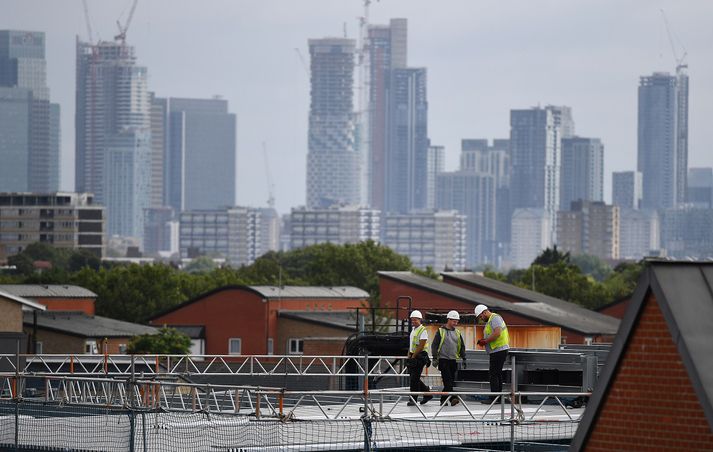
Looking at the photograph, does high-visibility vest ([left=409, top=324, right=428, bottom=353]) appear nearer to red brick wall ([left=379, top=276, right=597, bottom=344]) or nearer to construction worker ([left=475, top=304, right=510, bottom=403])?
construction worker ([left=475, top=304, right=510, bottom=403])

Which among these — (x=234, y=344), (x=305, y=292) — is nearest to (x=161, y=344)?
(x=234, y=344)

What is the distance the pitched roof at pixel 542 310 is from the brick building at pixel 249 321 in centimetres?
535

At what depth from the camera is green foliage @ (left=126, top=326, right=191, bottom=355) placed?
257ft

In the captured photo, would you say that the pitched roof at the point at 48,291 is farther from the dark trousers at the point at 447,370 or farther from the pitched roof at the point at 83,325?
the dark trousers at the point at 447,370

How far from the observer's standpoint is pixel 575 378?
3238 centimetres

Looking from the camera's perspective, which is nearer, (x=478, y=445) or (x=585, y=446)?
(x=585, y=446)

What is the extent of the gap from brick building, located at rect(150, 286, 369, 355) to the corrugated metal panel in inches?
7.6

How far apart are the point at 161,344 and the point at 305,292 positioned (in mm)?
23097

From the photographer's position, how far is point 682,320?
17.9m

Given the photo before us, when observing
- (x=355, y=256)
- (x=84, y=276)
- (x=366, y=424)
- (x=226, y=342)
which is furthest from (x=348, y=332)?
(x=355, y=256)

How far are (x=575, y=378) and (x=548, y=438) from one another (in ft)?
13.1

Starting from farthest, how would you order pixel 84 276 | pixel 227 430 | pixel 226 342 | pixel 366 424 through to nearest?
pixel 84 276 → pixel 226 342 → pixel 227 430 → pixel 366 424

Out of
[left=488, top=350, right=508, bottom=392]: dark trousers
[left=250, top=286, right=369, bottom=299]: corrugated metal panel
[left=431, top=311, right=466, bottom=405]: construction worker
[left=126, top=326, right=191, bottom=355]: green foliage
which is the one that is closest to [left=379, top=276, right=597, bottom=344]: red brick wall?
[left=250, top=286, right=369, bottom=299]: corrugated metal panel

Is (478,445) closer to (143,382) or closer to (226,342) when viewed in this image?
(143,382)
